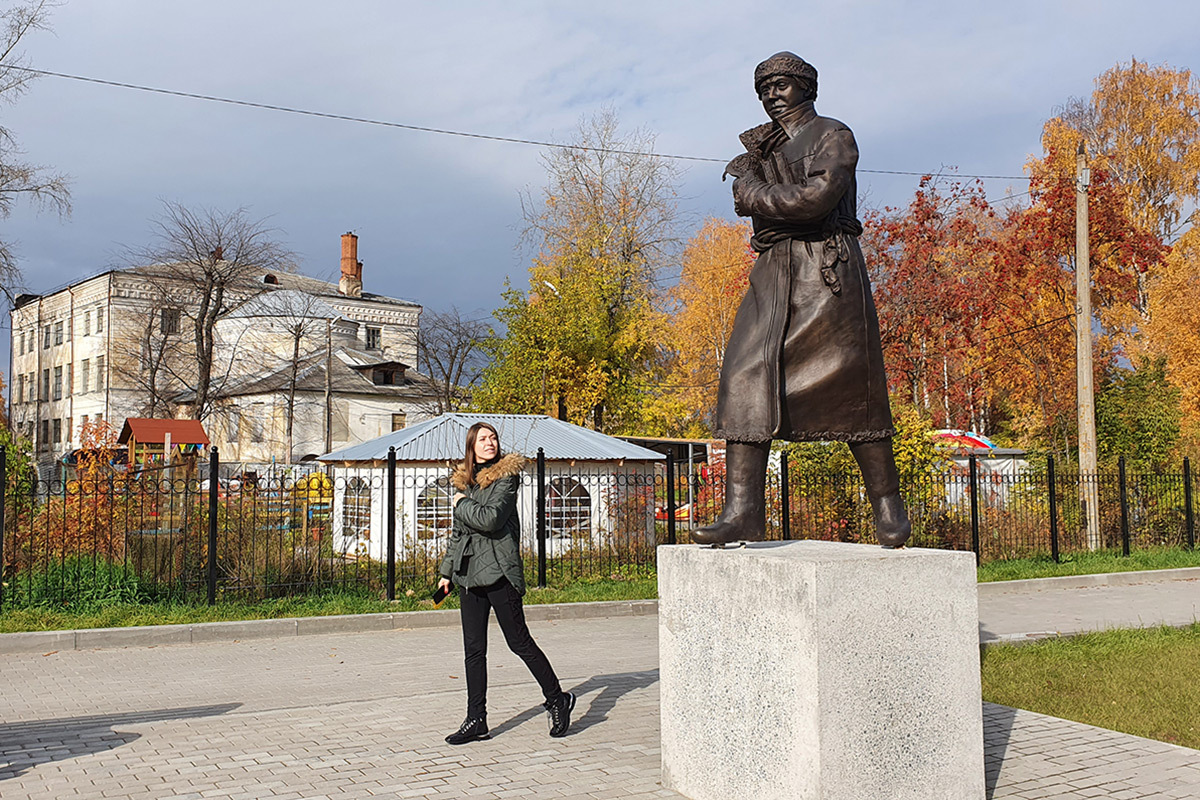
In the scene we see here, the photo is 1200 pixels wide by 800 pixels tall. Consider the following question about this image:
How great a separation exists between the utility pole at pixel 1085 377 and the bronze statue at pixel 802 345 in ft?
49.2

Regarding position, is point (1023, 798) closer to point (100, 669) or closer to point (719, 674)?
point (719, 674)

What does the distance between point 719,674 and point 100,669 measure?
689 cm

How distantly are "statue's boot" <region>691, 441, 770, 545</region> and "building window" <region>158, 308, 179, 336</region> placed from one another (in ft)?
153

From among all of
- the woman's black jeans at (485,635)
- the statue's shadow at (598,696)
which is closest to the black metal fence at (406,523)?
the statue's shadow at (598,696)

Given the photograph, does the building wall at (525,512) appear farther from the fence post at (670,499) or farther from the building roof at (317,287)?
the building roof at (317,287)

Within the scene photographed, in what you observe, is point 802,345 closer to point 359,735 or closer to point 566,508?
point 359,735

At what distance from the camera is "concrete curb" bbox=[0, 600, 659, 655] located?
10266 mm

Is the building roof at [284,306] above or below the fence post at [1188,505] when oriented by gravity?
above

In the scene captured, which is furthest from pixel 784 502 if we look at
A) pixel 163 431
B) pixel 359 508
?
pixel 163 431

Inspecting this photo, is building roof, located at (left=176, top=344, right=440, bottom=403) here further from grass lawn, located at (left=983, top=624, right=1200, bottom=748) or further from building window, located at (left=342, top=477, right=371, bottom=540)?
grass lawn, located at (left=983, top=624, right=1200, bottom=748)

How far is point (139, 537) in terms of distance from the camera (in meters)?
12.4

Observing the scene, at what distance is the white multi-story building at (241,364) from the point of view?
170 ft

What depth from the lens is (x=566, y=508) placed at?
18.4m

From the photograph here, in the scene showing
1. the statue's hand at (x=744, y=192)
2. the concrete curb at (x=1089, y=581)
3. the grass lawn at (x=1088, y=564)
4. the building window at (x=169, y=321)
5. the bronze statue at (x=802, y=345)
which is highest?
the building window at (x=169, y=321)
